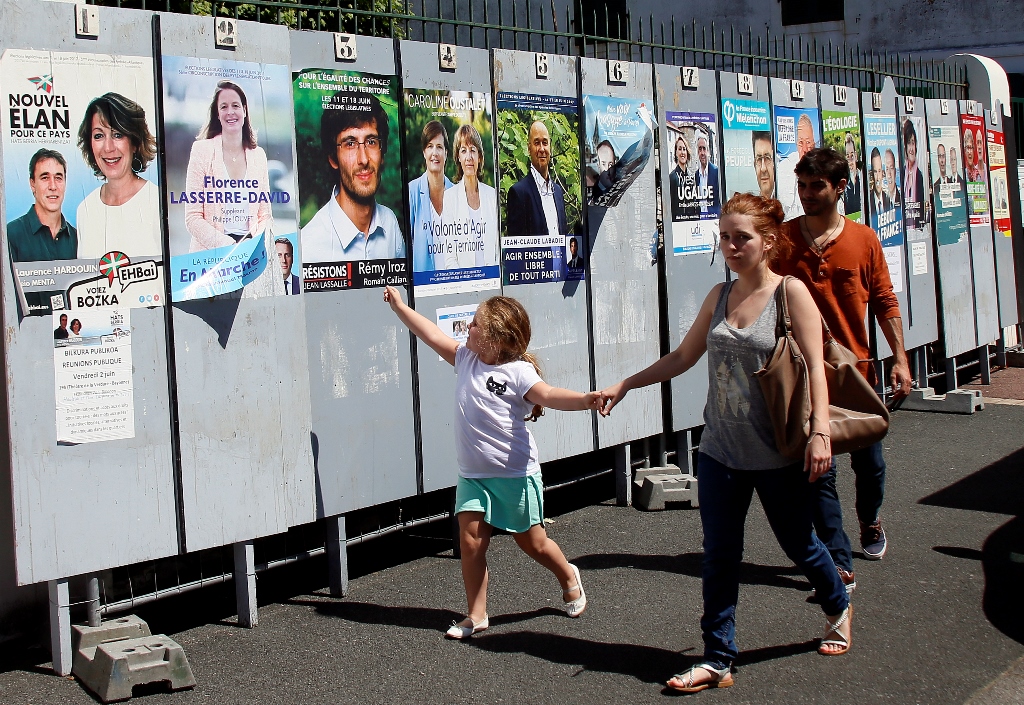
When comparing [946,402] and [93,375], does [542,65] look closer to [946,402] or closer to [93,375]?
[93,375]

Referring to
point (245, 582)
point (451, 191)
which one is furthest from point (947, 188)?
point (245, 582)

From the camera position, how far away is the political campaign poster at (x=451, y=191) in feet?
19.3

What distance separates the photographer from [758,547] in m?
6.31

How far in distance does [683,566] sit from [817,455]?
77.3 inches

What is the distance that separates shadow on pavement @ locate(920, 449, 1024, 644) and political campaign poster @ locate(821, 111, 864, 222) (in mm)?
2239

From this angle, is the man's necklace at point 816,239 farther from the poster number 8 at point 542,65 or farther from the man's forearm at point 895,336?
the poster number 8 at point 542,65

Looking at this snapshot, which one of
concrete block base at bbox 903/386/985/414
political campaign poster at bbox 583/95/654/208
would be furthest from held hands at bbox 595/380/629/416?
concrete block base at bbox 903/386/985/414

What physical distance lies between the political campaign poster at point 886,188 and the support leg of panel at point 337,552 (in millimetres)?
5718

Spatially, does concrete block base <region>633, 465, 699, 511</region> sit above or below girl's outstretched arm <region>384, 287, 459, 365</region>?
below

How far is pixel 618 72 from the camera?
23.1 ft

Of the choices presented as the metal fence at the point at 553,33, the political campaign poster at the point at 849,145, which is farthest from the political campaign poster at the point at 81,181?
the political campaign poster at the point at 849,145

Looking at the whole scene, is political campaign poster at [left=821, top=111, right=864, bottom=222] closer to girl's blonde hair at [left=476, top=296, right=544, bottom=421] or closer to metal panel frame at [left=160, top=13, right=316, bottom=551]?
girl's blonde hair at [left=476, top=296, right=544, bottom=421]

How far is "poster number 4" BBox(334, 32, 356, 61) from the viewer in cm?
547

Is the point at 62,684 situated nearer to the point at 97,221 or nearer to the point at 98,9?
the point at 97,221
